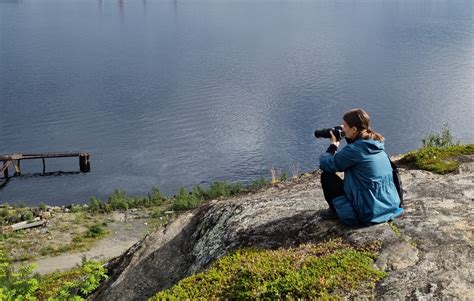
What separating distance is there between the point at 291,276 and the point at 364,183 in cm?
252

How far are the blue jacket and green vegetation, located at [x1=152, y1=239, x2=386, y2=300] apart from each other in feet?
2.39

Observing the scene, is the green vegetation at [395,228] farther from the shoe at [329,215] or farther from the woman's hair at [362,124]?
the woman's hair at [362,124]

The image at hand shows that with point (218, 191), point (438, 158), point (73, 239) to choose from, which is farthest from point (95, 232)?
point (438, 158)

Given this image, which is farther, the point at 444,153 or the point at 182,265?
the point at 444,153

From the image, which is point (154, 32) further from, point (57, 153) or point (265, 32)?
point (57, 153)

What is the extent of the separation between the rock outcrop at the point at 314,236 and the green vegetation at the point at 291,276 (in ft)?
1.14

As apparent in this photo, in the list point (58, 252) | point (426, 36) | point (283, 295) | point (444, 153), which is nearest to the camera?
point (283, 295)

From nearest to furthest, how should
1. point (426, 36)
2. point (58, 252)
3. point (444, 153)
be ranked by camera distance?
point (444, 153)
point (58, 252)
point (426, 36)

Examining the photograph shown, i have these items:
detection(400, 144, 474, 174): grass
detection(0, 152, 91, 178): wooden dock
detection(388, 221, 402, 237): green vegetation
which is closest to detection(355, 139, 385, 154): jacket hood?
detection(388, 221, 402, 237): green vegetation

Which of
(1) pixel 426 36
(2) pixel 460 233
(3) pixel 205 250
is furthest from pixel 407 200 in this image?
(1) pixel 426 36

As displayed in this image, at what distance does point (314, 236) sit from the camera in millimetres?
10414

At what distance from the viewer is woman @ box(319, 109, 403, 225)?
985 cm

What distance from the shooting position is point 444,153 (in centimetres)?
1677

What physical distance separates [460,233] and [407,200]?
83.7 inches
